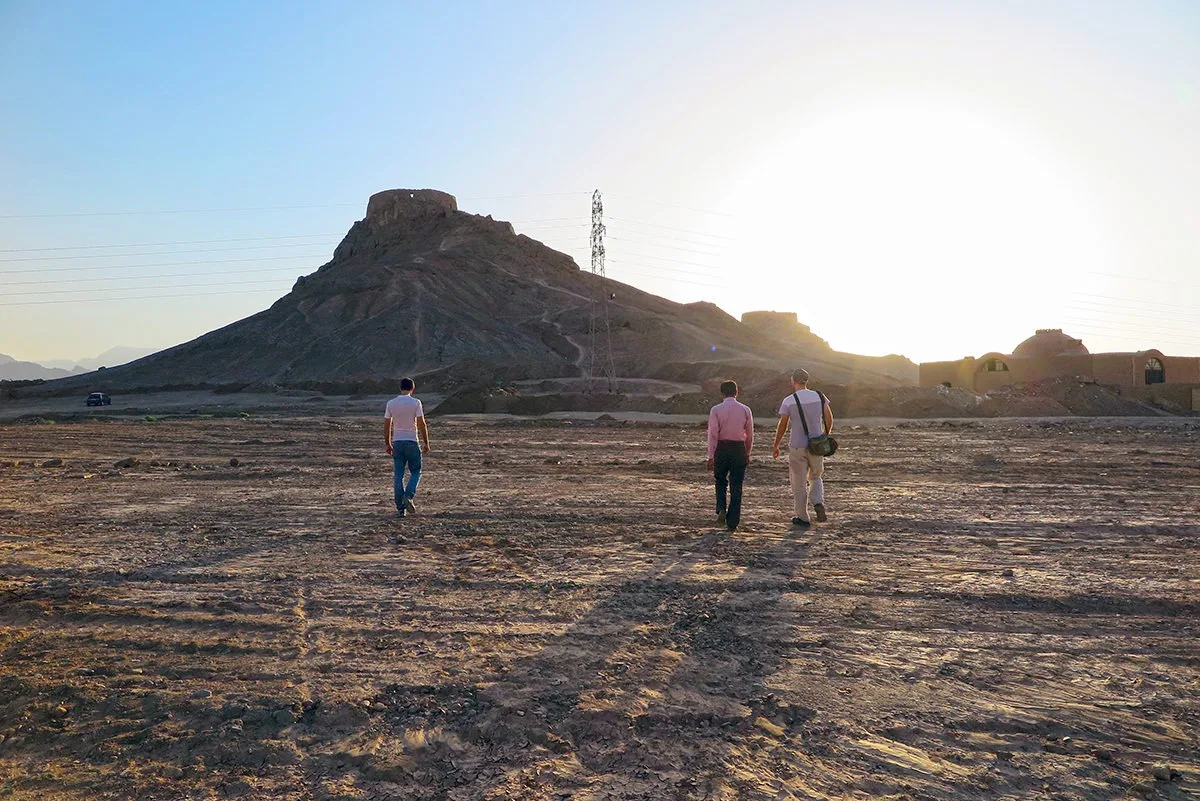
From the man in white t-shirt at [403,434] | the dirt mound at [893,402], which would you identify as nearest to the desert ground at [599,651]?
the man in white t-shirt at [403,434]

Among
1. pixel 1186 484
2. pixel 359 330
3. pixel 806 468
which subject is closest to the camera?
pixel 806 468

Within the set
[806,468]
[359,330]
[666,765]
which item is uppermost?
[359,330]

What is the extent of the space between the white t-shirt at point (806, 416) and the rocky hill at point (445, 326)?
62.2 metres

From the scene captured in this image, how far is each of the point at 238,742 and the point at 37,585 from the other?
4251mm

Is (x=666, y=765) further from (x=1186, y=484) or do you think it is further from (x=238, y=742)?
(x=1186, y=484)

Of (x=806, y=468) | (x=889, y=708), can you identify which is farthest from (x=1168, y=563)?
(x=889, y=708)

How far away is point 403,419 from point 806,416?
4974 millimetres

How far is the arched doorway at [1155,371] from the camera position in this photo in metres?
49.6

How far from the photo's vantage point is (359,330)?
318 ft

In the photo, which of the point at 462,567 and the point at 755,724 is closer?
the point at 755,724

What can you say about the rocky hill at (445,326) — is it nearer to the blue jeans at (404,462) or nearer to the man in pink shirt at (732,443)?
the blue jeans at (404,462)

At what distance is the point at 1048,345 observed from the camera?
5606cm

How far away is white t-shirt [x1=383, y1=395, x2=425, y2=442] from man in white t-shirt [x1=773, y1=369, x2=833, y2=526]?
4529 mm

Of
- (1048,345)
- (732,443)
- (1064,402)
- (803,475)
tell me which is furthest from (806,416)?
(1048,345)
